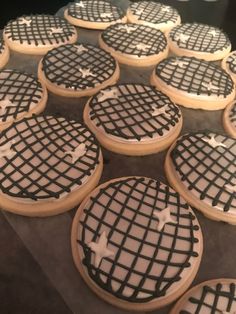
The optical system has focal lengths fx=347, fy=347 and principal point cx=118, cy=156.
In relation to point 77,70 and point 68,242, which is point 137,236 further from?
point 77,70

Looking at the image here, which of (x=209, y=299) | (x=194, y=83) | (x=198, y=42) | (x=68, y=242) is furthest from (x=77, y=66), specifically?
(x=209, y=299)

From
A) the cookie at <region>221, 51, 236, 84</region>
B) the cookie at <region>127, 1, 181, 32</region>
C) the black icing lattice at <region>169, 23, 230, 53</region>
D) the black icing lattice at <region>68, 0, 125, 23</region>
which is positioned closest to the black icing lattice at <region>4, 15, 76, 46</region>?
the black icing lattice at <region>68, 0, 125, 23</region>

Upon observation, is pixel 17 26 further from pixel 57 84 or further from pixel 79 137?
pixel 79 137

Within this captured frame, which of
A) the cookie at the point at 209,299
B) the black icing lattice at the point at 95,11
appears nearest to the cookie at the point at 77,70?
the black icing lattice at the point at 95,11

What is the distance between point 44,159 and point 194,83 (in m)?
0.91

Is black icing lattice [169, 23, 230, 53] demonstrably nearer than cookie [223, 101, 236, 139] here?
No

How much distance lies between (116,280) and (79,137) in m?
0.64

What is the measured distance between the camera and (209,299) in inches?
42.3

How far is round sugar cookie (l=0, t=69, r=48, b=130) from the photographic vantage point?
1594mm

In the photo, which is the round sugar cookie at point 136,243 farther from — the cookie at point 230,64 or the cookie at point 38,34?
the cookie at point 38,34

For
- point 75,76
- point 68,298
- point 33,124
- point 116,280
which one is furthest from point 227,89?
point 68,298

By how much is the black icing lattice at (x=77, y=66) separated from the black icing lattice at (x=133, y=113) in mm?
138

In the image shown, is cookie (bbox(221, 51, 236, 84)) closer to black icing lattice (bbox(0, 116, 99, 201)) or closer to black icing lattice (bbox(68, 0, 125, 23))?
black icing lattice (bbox(68, 0, 125, 23))

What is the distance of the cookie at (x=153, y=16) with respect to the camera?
2309 mm
